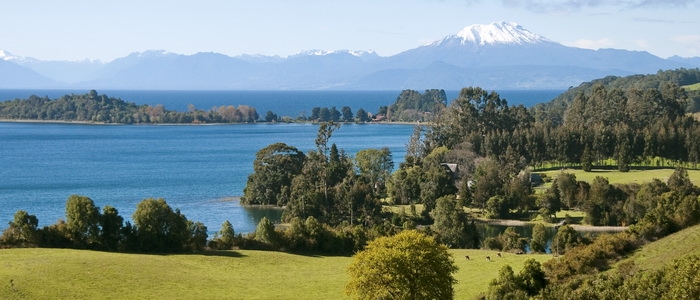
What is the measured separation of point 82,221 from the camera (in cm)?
4388

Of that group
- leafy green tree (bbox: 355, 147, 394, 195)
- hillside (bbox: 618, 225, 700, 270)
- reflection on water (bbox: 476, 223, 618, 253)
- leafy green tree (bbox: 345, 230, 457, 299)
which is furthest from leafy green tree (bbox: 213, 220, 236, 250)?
leafy green tree (bbox: 355, 147, 394, 195)

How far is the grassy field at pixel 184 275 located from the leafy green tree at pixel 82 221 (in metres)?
2.15

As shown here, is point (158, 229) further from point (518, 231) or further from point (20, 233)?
point (518, 231)

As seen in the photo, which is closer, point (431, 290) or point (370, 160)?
point (431, 290)

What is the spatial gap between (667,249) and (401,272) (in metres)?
11.6

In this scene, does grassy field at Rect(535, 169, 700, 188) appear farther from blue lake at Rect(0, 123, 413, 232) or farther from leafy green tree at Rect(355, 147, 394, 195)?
blue lake at Rect(0, 123, 413, 232)

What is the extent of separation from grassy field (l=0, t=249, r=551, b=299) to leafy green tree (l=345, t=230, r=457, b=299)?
10.2 feet

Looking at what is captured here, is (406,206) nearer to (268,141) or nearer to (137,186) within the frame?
(137,186)

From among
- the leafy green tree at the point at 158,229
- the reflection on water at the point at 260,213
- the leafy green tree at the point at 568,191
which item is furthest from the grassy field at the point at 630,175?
the leafy green tree at the point at 158,229

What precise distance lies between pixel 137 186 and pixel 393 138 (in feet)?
229

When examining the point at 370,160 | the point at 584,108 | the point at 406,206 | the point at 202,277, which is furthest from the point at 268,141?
the point at 202,277

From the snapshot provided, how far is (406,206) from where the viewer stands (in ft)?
234

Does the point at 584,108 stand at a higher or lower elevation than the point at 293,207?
higher

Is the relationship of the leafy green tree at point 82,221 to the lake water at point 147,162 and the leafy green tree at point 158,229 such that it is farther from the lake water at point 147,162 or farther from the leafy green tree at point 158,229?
the lake water at point 147,162
